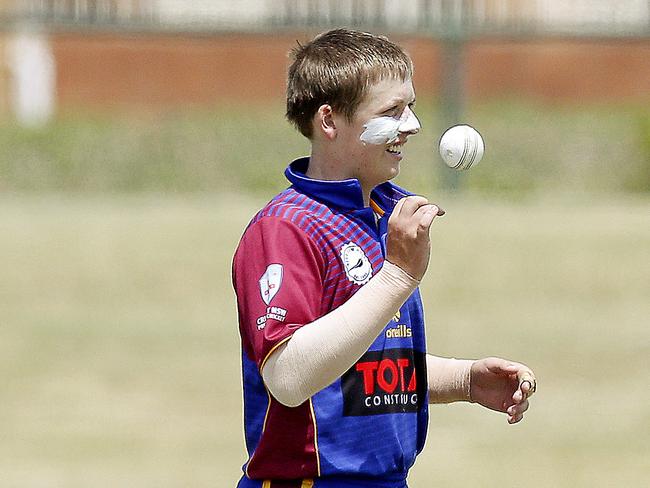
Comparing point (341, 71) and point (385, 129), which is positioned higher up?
point (341, 71)

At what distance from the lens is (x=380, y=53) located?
320cm

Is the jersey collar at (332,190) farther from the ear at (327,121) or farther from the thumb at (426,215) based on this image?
the thumb at (426,215)

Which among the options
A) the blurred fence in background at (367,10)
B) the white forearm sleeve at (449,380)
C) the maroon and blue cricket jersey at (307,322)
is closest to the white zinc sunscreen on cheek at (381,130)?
the maroon and blue cricket jersey at (307,322)

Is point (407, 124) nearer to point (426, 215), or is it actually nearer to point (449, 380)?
point (426, 215)

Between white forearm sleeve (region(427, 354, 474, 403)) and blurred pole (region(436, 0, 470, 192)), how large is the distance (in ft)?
31.7

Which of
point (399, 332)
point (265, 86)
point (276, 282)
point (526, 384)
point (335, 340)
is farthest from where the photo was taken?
point (265, 86)

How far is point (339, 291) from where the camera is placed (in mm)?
3105

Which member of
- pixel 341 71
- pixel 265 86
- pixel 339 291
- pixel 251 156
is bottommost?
pixel 251 156

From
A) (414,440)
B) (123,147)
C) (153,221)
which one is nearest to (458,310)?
(153,221)

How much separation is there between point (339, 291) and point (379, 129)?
0.36 metres

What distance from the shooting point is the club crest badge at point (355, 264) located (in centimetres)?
311

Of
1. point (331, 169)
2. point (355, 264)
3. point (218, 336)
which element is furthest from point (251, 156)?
point (355, 264)

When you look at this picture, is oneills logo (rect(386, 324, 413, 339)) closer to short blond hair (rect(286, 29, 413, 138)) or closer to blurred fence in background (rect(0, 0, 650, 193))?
short blond hair (rect(286, 29, 413, 138))

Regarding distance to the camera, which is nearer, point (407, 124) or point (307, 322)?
point (307, 322)
